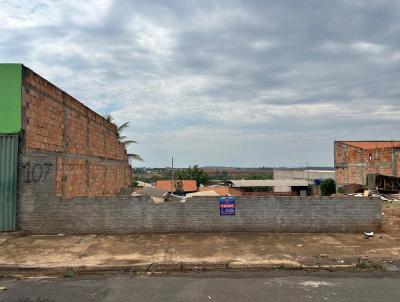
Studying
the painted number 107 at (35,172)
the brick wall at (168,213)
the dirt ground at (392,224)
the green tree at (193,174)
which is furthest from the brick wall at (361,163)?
the green tree at (193,174)

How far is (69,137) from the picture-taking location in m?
14.4

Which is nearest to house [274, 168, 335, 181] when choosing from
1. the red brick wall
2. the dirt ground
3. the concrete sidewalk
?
the red brick wall

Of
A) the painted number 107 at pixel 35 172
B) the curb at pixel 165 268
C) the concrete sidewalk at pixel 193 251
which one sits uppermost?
the painted number 107 at pixel 35 172

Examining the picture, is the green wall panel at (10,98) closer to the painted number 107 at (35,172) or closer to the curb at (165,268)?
the painted number 107 at (35,172)

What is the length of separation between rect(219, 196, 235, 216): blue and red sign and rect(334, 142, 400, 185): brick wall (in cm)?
2254

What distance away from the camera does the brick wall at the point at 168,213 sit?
10617mm

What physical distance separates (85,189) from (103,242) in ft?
21.1

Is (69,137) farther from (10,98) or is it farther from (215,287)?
(215,287)

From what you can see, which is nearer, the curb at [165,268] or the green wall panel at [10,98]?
the curb at [165,268]

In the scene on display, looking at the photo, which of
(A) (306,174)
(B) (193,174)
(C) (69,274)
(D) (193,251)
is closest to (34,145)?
(C) (69,274)

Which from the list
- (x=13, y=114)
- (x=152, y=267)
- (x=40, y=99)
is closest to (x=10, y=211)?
(x=13, y=114)

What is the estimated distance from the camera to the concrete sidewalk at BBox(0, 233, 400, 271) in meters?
7.93

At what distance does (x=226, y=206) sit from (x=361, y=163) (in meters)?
27.1

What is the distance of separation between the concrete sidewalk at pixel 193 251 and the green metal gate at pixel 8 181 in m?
0.50
